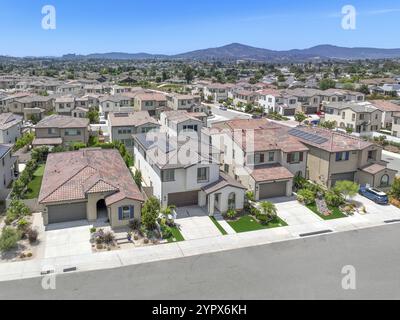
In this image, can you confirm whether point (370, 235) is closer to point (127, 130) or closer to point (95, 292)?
point (95, 292)

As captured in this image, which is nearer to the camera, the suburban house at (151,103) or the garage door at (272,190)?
the garage door at (272,190)

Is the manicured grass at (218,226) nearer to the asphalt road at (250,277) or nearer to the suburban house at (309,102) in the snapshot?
the asphalt road at (250,277)

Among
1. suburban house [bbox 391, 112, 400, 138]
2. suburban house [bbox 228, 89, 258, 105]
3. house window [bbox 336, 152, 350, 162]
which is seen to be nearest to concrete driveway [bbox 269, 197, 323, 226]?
house window [bbox 336, 152, 350, 162]

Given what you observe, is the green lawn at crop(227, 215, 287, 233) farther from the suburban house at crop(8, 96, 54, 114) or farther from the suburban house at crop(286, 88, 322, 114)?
the suburban house at crop(8, 96, 54, 114)

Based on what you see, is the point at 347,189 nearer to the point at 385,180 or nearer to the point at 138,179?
the point at 385,180

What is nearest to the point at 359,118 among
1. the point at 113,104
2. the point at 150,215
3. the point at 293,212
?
the point at 293,212

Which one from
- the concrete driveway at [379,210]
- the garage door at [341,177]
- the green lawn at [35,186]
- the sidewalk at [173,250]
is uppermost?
the garage door at [341,177]

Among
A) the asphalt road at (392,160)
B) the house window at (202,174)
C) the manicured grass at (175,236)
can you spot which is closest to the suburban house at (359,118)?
the asphalt road at (392,160)
